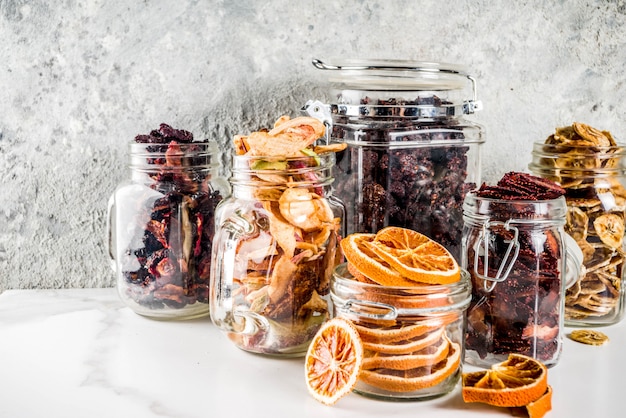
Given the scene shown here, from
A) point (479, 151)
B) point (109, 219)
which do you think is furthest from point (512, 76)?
point (109, 219)

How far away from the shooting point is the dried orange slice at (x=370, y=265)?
0.82 m

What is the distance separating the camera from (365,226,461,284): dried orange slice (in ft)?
2.70

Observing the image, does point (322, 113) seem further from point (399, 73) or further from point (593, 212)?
point (593, 212)

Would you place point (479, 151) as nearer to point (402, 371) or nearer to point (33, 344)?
point (402, 371)

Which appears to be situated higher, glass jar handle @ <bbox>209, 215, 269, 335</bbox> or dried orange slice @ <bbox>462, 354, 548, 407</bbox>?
glass jar handle @ <bbox>209, 215, 269, 335</bbox>

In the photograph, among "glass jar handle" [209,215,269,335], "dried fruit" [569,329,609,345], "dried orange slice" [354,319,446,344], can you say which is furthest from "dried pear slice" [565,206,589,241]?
"glass jar handle" [209,215,269,335]

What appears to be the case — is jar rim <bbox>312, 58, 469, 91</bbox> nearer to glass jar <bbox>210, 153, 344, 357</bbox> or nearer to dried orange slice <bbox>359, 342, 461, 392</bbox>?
glass jar <bbox>210, 153, 344, 357</bbox>

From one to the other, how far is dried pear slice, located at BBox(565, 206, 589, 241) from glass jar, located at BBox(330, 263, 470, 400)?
13.5 inches

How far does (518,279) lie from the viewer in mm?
909

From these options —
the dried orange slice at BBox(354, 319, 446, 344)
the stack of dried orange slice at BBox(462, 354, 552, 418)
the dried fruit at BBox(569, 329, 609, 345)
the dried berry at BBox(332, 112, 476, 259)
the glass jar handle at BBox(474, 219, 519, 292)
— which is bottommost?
the dried fruit at BBox(569, 329, 609, 345)

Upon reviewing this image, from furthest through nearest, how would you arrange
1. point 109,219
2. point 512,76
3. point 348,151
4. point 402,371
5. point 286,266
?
point 512,76, point 109,219, point 348,151, point 286,266, point 402,371

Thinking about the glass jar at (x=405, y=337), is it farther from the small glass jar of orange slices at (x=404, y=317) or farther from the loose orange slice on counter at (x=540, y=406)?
the loose orange slice on counter at (x=540, y=406)

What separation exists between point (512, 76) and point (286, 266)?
654 millimetres

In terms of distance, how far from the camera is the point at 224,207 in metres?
1.03
